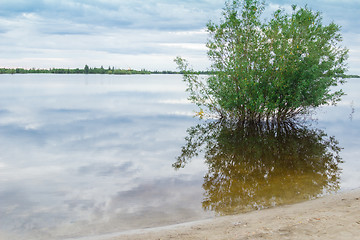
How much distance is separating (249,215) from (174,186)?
4.80 meters

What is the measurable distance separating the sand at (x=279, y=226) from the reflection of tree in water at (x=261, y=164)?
4.17 ft

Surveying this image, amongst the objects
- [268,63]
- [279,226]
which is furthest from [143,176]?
[268,63]

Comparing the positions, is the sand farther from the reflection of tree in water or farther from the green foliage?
the green foliage

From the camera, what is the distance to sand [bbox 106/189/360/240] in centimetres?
793

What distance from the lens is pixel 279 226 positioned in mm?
8602

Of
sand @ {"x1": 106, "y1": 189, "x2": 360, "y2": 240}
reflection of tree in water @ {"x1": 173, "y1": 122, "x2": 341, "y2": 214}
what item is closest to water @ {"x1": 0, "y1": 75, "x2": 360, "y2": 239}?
reflection of tree in water @ {"x1": 173, "y1": 122, "x2": 341, "y2": 214}

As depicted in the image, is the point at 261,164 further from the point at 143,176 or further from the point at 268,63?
the point at 268,63

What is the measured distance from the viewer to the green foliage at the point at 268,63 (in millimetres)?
27938

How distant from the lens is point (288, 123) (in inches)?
1320

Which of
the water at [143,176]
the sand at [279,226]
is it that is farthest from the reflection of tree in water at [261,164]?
the sand at [279,226]

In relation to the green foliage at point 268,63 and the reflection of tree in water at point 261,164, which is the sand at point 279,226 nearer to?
the reflection of tree in water at point 261,164

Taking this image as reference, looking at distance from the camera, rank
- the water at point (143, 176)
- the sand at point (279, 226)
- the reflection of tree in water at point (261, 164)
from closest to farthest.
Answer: the sand at point (279, 226)
the water at point (143, 176)
the reflection of tree in water at point (261, 164)

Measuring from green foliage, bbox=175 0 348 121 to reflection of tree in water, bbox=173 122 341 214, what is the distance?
9.07ft

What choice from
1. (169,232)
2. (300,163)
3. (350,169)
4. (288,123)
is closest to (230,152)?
(300,163)
